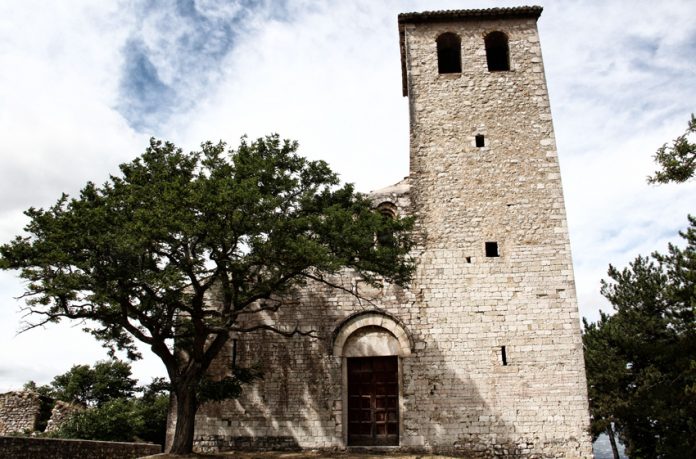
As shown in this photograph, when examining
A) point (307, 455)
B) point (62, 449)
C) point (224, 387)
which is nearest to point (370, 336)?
point (307, 455)

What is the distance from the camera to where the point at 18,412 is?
16734 millimetres

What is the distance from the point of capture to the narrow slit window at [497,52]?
17.5m

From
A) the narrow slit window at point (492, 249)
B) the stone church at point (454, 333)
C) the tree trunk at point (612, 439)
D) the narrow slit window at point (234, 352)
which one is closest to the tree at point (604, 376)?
the tree trunk at point (612, 439)

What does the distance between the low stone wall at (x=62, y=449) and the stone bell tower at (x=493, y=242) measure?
731 centimetres

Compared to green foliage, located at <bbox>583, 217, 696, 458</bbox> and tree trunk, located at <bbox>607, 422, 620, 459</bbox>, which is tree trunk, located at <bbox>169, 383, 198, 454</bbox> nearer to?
green foliage, located at <bbox>583, 217, 696, 458</bbox>

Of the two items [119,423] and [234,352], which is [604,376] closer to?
[234,352]

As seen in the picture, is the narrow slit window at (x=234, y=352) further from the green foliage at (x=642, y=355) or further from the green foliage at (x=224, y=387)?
the green foliage at (x=642, y=355)

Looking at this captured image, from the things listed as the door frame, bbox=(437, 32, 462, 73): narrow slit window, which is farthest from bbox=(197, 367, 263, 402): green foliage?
bbox=(437, 32, 462, 73): narrow slit window

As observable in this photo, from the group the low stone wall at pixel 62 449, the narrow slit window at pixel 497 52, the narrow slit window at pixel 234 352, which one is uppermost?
the narrow slit window at pixel 497 52

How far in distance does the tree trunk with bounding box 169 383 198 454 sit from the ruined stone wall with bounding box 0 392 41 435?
283 inches

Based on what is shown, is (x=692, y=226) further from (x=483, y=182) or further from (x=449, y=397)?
(x=449, y=397)

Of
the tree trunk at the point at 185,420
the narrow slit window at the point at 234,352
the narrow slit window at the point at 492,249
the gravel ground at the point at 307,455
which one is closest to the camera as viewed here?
the tree trunk at the point at 185,420

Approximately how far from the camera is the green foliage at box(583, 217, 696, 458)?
57.4 ft

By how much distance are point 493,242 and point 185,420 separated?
8701mm
